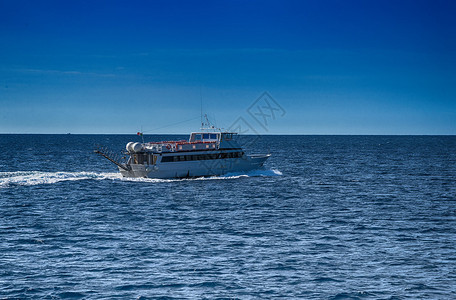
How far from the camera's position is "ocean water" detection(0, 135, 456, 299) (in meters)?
20.0

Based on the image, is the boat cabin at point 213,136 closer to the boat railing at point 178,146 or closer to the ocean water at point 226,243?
the boat railing at point 178,146

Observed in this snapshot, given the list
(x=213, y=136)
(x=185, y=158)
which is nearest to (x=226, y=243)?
(x=185, y=158)

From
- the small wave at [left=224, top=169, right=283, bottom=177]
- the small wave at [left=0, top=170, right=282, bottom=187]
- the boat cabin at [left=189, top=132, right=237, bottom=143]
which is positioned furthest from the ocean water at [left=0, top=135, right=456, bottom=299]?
the boat cabin at [left=189, top=132, right=237, bottom=143]

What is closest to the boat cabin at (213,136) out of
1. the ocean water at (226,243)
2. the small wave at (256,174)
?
the small wave at (256,174)

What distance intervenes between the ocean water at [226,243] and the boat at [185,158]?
8.01 m

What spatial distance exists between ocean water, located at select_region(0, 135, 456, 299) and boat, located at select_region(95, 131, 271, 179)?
8008 millimetres

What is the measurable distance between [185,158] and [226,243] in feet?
109

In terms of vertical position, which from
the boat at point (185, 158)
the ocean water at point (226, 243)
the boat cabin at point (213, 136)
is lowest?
the ocean water at point (226, 243)

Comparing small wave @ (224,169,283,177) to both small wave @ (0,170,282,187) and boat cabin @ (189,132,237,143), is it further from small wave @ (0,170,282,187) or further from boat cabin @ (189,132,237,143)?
boat cabin @ (189,132,237,143)

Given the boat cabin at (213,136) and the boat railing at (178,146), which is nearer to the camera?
the boat railing at (178,146)

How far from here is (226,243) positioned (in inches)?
1050

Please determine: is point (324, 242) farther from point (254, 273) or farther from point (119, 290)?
point (119, 290)

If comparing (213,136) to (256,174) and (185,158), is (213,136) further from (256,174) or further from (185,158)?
(256,174)

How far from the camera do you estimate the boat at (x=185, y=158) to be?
57.4m
